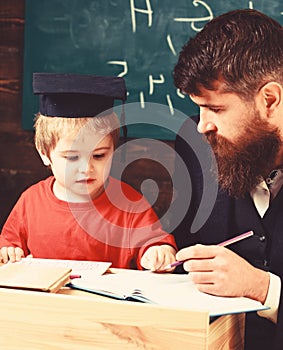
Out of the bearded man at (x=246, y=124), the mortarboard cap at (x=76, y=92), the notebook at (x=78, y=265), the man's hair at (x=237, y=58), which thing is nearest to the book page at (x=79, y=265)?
the notebook at (x=78, y=265)

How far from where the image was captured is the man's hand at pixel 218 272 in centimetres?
136

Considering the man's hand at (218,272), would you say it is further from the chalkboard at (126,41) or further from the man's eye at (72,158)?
the chalkboard at (126,41)

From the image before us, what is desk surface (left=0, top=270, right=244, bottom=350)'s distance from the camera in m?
1.15

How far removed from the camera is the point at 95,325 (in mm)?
1202

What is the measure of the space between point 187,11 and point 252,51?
40.5 inches

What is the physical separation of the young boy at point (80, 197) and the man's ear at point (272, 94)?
391 millimetres

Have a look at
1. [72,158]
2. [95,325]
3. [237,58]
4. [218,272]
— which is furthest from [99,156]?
[95,325]

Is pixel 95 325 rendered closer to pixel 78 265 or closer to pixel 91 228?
pixel 78 265

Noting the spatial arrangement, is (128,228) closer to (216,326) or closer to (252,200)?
(252,200)

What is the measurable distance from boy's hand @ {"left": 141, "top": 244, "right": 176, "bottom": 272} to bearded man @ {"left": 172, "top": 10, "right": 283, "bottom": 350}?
0.13 meters

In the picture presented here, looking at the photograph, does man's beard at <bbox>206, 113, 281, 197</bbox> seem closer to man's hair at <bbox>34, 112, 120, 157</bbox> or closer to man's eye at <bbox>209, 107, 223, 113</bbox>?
man's eye at <bbox>209, 107, 223, 113</bbox>

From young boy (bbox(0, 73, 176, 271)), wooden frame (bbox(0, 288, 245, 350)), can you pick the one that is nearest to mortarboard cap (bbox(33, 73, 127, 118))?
young boy (bbox(0, 73, 176, 271))

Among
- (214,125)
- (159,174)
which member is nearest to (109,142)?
(214,125)

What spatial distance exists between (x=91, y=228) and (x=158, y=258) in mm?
302
